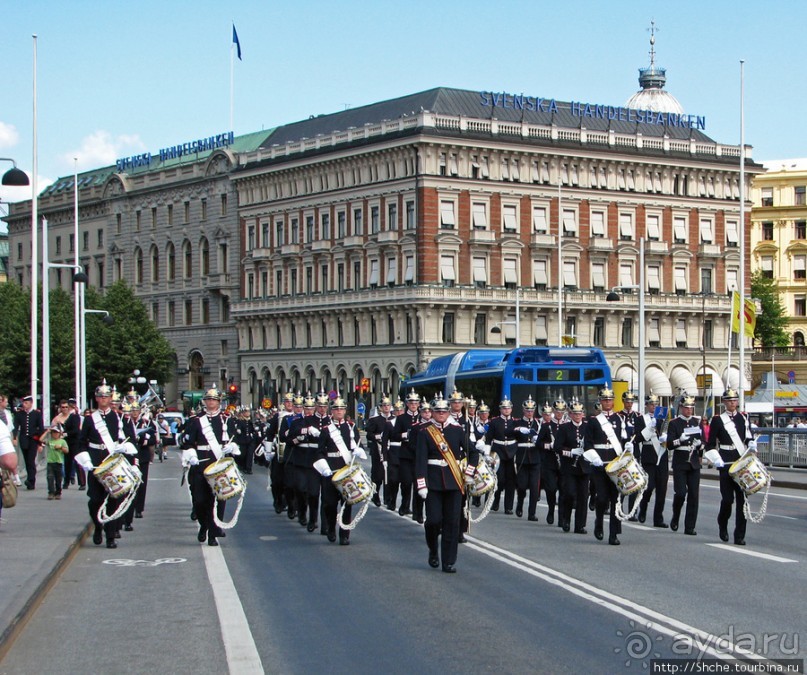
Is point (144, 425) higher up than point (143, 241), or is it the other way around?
point (143, 241)

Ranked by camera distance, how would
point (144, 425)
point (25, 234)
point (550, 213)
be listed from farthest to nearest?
1. point (25, 234)
2. point (550, 213)
3. point (144, 425)

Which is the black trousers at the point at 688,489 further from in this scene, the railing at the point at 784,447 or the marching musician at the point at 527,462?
the railing at the point at 784,447

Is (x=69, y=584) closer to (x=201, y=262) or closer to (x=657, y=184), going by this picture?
(x=657, y=184)

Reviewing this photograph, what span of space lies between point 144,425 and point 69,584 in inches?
373

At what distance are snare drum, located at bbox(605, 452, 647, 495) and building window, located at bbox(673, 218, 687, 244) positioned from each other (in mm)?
83923

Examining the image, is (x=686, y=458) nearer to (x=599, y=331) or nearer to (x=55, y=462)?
(x=55, y=462)

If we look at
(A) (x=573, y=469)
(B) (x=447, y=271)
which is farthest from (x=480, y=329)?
(A) (x=573, y=469)

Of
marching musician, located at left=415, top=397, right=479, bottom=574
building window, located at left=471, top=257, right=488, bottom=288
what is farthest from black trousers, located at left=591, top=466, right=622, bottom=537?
building window, located at left=471, top=257, right=488, bottom=288

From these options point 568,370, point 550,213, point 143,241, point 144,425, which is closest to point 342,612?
point 144,425

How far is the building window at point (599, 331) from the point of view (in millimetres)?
98688

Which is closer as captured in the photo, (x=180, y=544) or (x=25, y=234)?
(x=180, y=544)

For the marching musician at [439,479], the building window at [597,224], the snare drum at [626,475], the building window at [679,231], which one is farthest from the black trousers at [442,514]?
the building window at [679,231]

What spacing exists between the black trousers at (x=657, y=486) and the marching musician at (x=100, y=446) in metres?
8.28

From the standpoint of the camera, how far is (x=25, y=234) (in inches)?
5468
